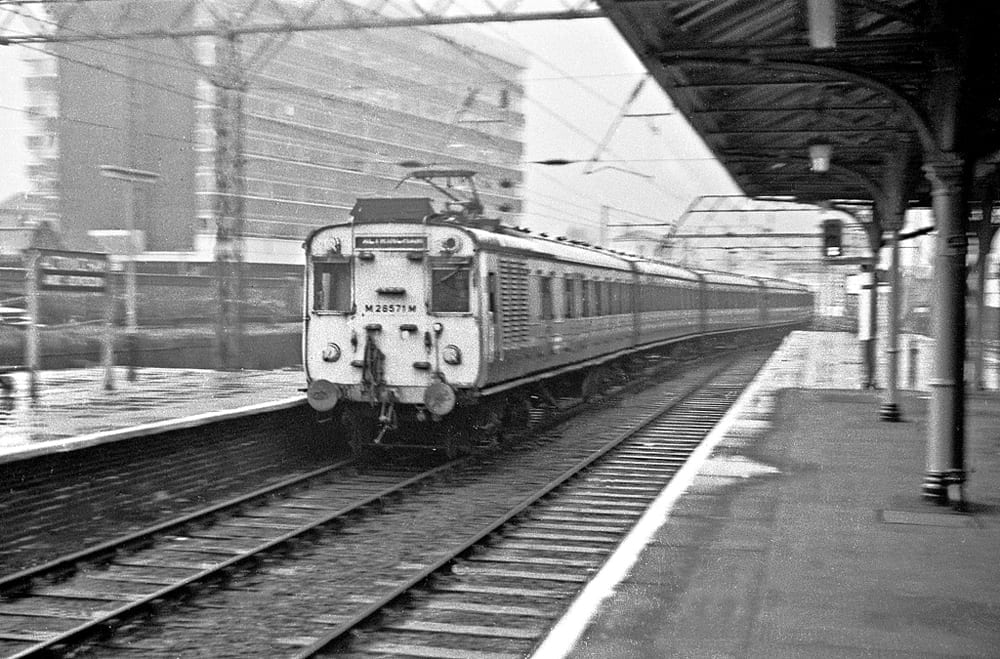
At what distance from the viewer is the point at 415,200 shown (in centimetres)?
1382

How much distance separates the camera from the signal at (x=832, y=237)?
20.8m

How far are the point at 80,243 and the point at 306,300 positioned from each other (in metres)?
50.1

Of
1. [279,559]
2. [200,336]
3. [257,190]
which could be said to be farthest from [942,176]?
[257,190]

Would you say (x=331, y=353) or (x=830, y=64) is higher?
(x=830, y=64)

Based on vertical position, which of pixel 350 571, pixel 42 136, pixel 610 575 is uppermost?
pixel 42 136

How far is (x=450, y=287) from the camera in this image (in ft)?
44.4

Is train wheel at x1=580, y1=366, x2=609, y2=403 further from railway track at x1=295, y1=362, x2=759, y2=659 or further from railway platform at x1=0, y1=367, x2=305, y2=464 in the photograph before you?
railway track at x1=295, y1=362, x2=759, y2=659

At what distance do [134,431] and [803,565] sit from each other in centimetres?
674

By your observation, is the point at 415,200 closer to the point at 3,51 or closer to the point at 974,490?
the point at 974,490

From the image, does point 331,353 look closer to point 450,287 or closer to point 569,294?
point 450,287

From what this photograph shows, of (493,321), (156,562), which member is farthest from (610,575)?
(493,321)

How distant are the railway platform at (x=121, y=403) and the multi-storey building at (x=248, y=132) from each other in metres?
34.0

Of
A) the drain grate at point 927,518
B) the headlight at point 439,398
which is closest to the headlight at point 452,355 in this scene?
the headlight at point 439,398

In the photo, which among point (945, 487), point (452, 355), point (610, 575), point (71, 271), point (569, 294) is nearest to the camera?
point (610, 575)
